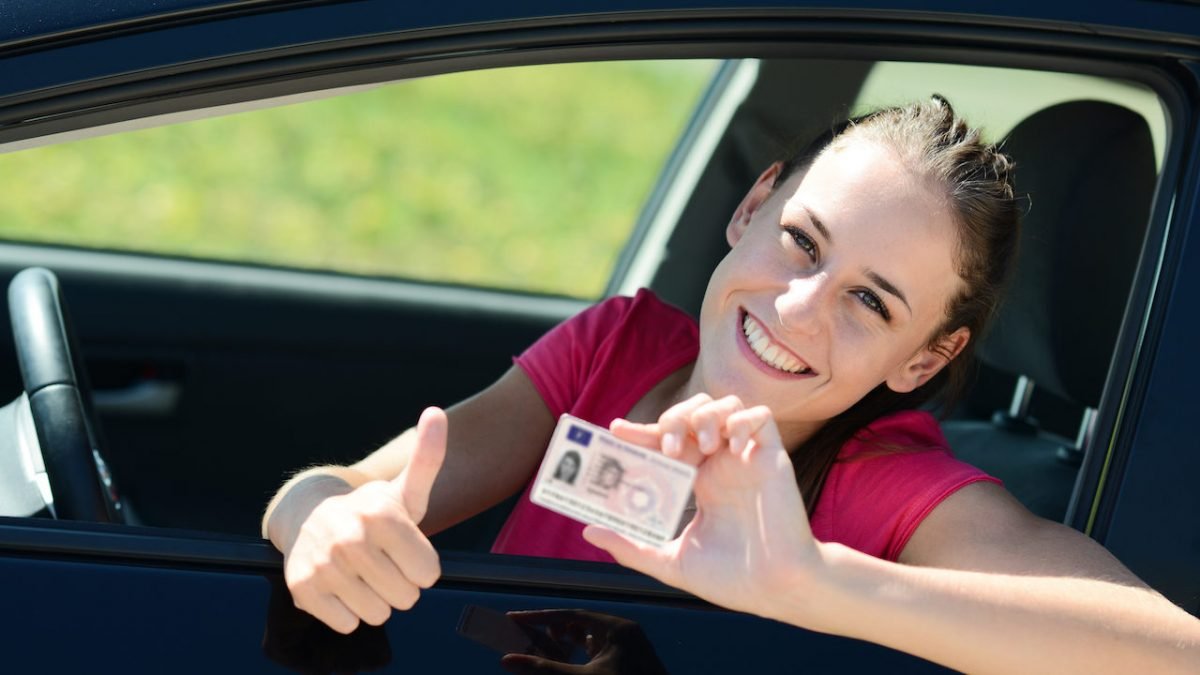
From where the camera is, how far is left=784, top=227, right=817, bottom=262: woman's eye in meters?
1.62

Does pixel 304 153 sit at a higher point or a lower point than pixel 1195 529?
lower

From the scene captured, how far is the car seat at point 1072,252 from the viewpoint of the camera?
1959 millimetres

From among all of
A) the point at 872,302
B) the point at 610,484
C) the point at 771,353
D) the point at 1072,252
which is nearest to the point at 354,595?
the point at 610,484

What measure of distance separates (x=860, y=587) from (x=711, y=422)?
203mm

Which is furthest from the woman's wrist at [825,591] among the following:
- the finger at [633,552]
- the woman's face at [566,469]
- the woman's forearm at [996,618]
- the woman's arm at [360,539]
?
the woman's arm at [360,539]

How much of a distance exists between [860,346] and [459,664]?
62 centimetres

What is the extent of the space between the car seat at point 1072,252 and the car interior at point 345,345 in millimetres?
49

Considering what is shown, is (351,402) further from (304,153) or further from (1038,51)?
(304,153)

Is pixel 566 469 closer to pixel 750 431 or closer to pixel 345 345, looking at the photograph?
pixel 750 431

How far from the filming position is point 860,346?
1.58 m

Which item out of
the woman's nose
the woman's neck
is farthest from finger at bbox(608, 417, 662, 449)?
the woman's neck

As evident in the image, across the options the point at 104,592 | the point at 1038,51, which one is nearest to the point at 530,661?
the point at 104,592

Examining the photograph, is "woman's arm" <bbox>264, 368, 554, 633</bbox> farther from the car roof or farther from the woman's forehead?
the woman's forehead

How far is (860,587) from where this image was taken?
1219mm
